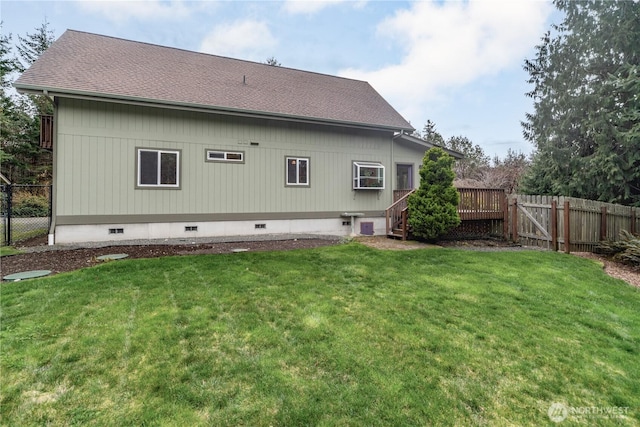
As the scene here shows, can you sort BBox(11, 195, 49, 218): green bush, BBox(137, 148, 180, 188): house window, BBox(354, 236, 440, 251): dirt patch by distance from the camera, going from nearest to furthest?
1. BBox(354, 236, 440, 251): dirt patch
2. BBox(137, 148, 180, 188): house window
3. BBox(11, 195, 49, 218): green bush

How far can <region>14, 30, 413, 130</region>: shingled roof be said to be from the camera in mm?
7867

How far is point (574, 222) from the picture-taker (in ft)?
26.9

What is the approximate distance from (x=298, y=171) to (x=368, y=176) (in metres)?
2.52

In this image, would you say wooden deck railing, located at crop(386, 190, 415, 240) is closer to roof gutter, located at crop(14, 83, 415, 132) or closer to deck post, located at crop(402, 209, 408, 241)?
deck post, located at crop(402, 209, 408, 241)

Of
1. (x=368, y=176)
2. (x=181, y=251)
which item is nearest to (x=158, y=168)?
(x=181, y=251)

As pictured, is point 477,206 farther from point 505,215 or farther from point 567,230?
point 567,230

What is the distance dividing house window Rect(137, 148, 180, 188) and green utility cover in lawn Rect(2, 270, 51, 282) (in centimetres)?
365

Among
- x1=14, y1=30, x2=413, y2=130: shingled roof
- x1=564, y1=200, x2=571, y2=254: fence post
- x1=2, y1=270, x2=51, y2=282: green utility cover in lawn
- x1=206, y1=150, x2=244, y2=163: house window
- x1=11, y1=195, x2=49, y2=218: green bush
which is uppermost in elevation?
x1=14, y1=30, x2=413, y2=130: shingled roof

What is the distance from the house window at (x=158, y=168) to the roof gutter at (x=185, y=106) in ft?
4.00

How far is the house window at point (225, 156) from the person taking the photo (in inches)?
358

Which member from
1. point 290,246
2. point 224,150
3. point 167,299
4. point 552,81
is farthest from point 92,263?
point 552,81

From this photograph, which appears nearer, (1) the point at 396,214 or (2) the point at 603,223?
(2) the point at 603,223

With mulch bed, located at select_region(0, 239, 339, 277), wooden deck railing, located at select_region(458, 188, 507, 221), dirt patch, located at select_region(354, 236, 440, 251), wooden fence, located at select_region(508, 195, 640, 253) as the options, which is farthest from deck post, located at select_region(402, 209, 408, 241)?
wooden fence, located at select_region(508, 195, 640, 253)

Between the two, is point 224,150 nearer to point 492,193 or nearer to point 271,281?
point 271,281
